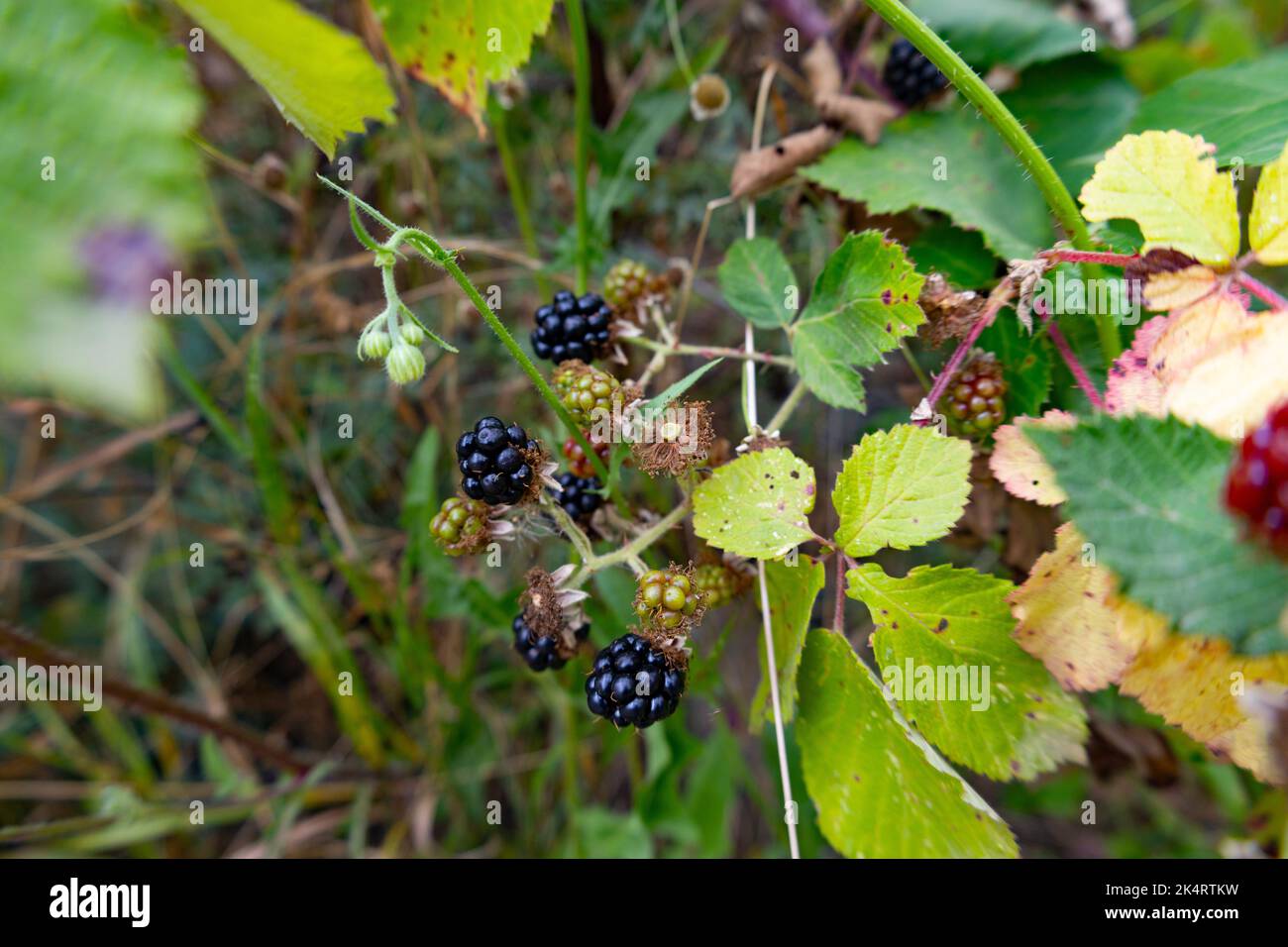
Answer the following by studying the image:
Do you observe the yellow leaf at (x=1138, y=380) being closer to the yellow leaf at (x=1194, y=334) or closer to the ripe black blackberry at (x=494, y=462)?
the yellow leaf at (x=1194, y=334)

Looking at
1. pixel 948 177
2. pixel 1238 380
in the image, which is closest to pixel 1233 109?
pixel 948 177

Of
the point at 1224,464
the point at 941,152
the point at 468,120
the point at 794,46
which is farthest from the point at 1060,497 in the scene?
the point at 468,120

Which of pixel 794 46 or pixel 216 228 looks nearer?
pixel 794 46

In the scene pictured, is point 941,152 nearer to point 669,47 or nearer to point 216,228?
point 669,47

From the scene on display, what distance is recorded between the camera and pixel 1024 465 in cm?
80

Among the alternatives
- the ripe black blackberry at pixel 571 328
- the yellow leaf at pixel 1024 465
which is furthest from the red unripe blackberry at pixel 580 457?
the yellow leaf at pixel 1024 465

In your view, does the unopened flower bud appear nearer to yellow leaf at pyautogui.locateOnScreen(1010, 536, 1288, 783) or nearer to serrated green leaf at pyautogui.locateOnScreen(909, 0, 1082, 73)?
yellow leaf at pyautogui.locateOnScreen(1010, 536, 1288, 783)

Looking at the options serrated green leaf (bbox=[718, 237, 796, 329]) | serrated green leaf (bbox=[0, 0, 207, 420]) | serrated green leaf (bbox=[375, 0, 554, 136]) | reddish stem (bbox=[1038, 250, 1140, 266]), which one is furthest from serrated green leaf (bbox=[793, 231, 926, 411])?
serrated green leaf (bbox=[0, 0, 207, 420])

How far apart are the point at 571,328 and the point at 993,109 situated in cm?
53

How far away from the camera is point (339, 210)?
1.78 m

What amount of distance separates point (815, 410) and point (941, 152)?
51 centimetres

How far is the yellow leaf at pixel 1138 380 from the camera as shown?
0.74 meters

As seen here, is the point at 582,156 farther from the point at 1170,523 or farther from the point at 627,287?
the point at 1170,523

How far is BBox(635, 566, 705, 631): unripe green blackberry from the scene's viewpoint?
0.80 m
